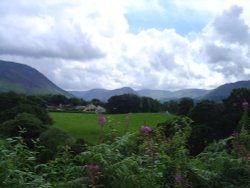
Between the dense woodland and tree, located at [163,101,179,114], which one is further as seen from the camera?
tree, located at [163,101,179,114]

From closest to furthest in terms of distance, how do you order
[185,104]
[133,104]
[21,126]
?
[21,126] < [185,104] < [133,104]

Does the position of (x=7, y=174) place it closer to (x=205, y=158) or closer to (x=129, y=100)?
(x=205, y=158)

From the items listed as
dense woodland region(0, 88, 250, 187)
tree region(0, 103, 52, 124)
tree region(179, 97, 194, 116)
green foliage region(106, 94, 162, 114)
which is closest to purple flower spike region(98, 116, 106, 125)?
dense woodland region(0, 88, 250, 187)

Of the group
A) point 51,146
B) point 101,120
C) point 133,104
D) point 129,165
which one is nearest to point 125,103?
point 133,104

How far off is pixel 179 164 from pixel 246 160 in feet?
2.33

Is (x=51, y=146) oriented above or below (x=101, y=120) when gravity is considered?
below

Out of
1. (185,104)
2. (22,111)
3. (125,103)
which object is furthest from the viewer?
(125,103)

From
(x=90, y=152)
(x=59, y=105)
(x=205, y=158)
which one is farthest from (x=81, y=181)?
(x=59, y=105)

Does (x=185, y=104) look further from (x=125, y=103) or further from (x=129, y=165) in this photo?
(x=125, y=103)

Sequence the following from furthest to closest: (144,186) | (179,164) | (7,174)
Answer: (179,164) → (144,186) → (7,174)

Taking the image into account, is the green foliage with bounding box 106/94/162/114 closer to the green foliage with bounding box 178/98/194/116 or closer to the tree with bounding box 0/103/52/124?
the tree with bounding box 0/103/52/124

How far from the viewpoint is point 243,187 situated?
14.7 ft

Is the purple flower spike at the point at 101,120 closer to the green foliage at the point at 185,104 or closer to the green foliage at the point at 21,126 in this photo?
the green foliage at the point at 21,126

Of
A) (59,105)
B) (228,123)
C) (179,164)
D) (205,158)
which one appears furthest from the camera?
(59,105)
